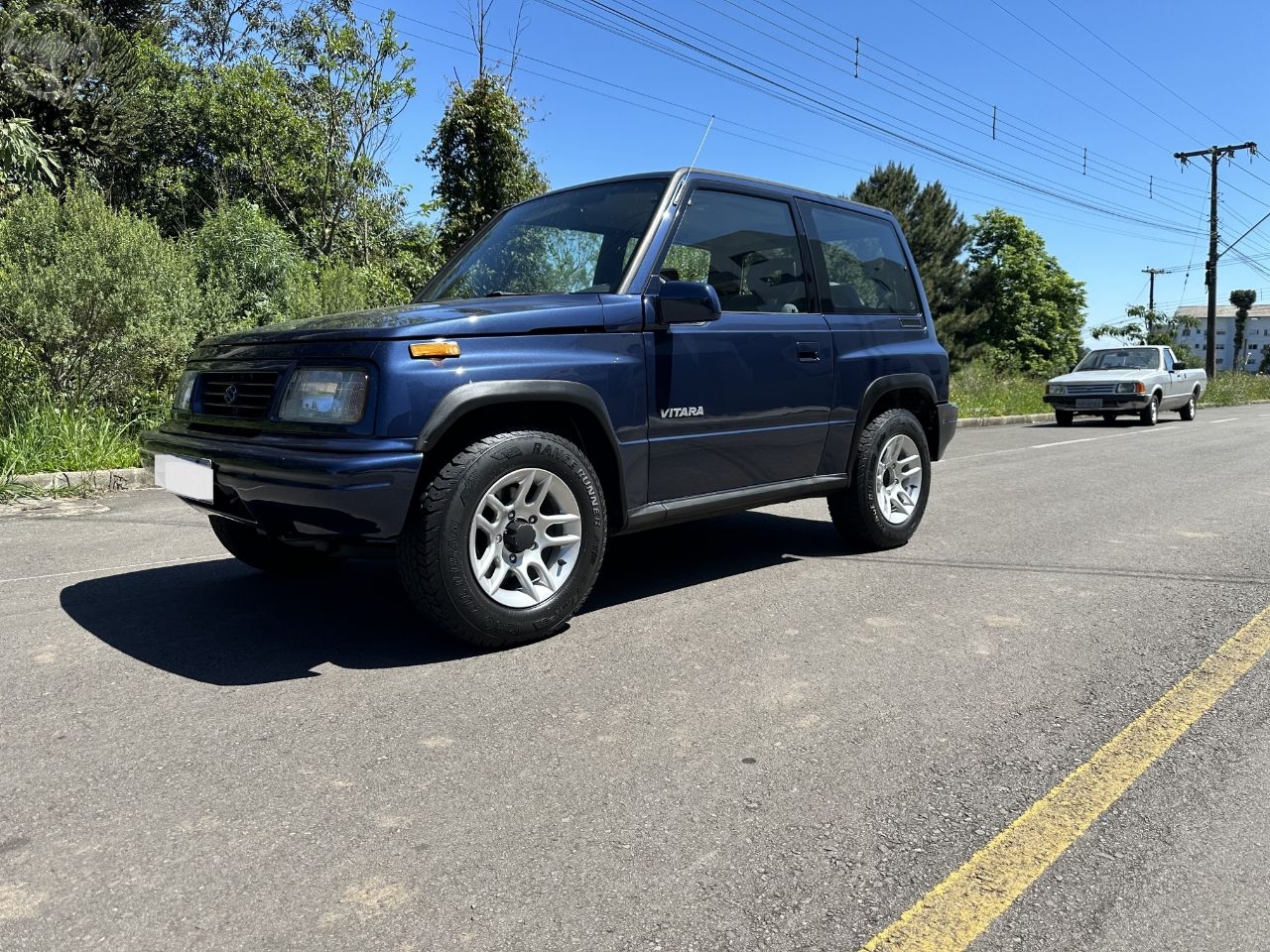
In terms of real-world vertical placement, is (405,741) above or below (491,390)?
below

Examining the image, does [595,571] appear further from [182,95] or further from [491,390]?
[182,95]

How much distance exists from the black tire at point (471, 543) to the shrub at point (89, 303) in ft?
20.3

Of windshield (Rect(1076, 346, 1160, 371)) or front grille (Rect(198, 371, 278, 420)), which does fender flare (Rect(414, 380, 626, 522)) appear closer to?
front grille (Rect(198, 371, 278, 420))

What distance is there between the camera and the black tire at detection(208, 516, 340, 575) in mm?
4391

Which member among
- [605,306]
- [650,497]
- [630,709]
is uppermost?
[605,306]

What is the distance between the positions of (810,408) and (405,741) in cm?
266

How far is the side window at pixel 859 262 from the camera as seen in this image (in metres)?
4.80

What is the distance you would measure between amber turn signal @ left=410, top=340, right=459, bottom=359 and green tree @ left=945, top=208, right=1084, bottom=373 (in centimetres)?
5895

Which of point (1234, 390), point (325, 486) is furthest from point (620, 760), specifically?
point (1234, 390)

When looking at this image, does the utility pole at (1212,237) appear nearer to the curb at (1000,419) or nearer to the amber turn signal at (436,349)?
the curb at (1000,419)

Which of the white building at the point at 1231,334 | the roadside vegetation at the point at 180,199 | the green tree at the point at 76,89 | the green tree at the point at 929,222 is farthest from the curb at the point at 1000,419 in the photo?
the white building at the point at 1231,334

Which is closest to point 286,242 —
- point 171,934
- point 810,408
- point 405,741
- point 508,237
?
point 508,237

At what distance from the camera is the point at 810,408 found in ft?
14.9

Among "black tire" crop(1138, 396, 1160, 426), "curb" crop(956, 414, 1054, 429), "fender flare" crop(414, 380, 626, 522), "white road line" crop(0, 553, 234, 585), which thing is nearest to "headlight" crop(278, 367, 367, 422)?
"fender flare" crop(414, 380, 626, 522)
